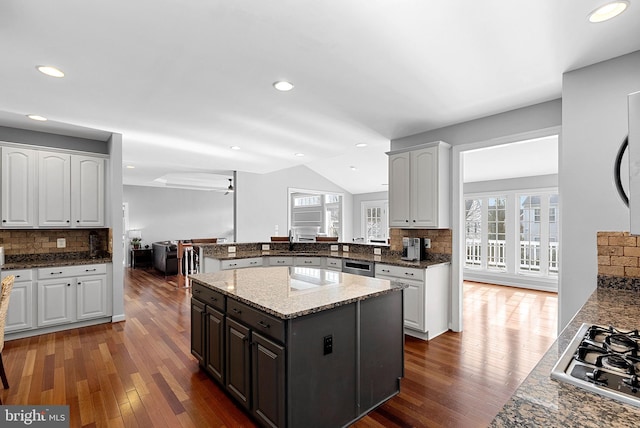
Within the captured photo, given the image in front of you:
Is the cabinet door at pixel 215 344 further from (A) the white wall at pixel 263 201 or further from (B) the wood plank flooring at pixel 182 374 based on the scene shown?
(A) the white wall at pixel 263 201

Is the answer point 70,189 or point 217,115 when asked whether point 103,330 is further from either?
point 217,115

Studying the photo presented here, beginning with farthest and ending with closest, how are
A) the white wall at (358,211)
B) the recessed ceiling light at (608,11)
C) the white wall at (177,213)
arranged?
the white wall at (177,213), the white wall at (358,211), the recessed ceiling light at (608,11)

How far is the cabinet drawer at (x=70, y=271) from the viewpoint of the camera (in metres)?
3.71

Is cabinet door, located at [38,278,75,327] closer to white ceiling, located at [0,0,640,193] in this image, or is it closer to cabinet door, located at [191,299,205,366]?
white ceiling, located at [0,0,640,193]

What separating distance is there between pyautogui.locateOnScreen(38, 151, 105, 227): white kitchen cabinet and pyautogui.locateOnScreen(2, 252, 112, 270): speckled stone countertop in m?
0.45

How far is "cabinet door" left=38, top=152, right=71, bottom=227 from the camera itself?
393 centimetres

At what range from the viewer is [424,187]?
3.86m

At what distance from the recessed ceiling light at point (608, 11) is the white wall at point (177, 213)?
1038cm

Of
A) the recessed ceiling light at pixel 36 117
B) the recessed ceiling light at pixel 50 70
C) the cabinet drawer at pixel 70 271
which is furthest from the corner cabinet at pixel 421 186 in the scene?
the recessed ceiling light at pixel 36 117

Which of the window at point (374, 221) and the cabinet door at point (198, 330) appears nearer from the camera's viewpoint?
the cabinet door at point (198, 330)

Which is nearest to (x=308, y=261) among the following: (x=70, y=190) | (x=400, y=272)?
(x=400, y=272)

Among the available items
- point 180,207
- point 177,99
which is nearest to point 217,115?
point 177,99

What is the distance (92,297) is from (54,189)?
4.77ft

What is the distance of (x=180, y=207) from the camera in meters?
10.3
